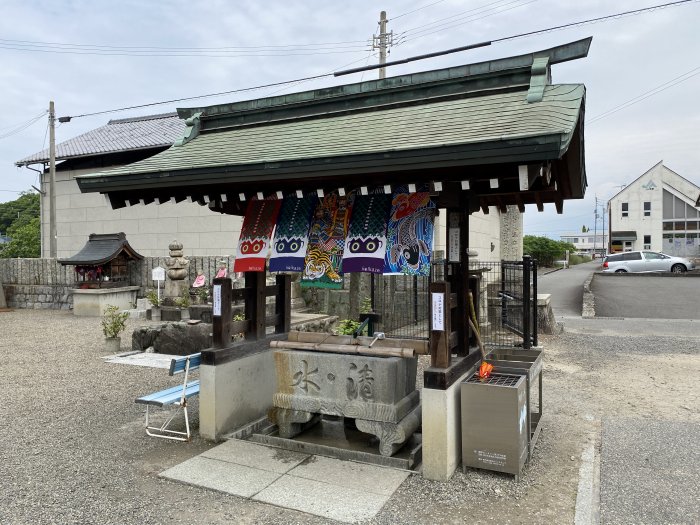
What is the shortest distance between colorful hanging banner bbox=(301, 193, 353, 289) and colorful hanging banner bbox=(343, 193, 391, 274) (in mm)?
141

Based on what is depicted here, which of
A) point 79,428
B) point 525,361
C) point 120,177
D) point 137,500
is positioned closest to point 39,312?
point 79,428

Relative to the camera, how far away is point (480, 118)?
481 centimetres

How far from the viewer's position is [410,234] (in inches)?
202

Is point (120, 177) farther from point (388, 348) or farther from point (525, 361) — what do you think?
point (525, 361)

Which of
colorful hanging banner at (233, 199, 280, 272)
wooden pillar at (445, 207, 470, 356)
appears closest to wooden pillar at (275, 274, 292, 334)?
colorful hanging banner at (233, 199, 280, 272)

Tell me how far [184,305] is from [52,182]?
1060 cm

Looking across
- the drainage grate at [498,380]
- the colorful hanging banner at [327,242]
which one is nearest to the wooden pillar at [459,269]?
the drainage grate at [498,380]

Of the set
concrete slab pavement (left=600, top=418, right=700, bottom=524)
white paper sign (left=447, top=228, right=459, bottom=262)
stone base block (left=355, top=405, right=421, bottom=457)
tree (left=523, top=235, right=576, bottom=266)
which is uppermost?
tree (left=523, top=235, right=576, bottom=266)

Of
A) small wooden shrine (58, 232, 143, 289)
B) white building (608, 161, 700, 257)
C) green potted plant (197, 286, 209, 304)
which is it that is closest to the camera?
Result: green potted plant (197, 286, 209, 304)

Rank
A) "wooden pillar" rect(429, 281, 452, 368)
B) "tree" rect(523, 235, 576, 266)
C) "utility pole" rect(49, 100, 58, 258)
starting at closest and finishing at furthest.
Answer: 1. "wooden pillar" rect(429, 281, 452, 368)
2. "utility pole" rect(49, 100, 58, 258)
3. "tree" rect(523, 235, 576, 266)

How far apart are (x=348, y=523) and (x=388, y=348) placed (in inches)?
70.7

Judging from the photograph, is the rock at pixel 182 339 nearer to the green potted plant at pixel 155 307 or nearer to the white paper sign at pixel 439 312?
the green potted plant at pixel 155 307

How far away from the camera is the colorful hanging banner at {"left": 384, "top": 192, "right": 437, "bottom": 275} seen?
5.08 meters

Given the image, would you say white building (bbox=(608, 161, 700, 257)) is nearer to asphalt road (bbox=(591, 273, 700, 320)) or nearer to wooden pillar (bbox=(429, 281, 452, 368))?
asphalt road (bbox=(591, 273, 700, 320))
